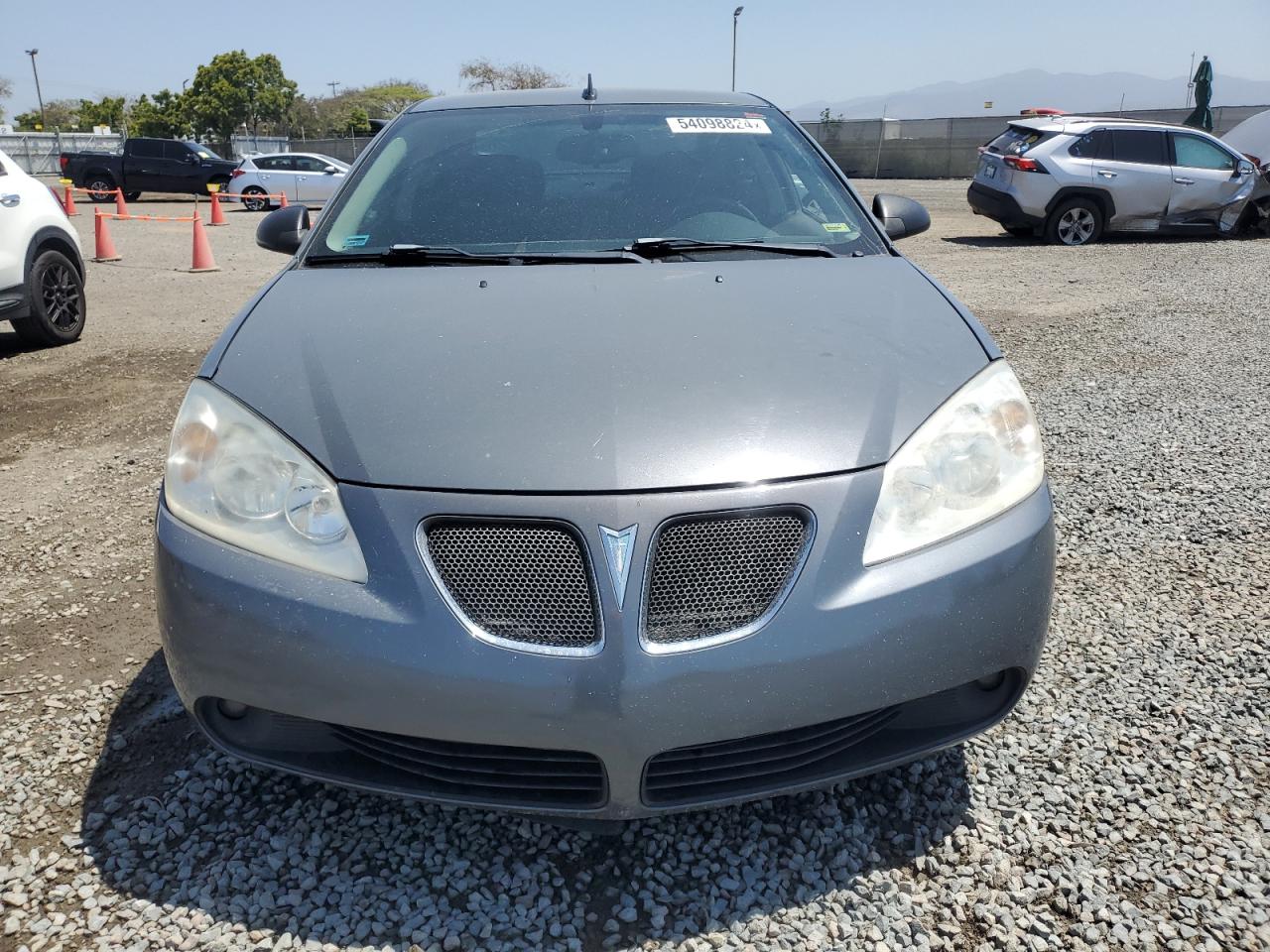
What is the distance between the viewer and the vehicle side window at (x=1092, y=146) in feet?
42.5

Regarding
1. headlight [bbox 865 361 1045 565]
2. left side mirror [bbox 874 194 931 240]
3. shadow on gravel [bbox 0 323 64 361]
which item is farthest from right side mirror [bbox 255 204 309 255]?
shadow on gravel [bbox 0 323 64 361]

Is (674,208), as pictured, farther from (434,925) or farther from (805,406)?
(434,925)

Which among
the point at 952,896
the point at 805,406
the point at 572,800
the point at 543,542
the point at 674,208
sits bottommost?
the point at 952,896

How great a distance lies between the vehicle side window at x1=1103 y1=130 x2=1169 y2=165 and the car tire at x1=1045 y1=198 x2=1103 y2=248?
0.74 m

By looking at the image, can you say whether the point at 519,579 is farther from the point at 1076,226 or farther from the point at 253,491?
the point at 1076,226

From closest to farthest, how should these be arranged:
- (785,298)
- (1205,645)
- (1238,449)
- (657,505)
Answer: (657,505) < (785,298) < (1205,645) < (1238,449)

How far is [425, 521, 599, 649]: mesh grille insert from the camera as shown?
68.1 inches


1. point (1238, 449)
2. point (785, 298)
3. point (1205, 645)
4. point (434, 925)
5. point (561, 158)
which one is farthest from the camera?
point (1238, 449)

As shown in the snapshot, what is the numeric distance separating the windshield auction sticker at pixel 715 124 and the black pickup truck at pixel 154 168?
24.9 meters

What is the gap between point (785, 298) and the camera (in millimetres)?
2412

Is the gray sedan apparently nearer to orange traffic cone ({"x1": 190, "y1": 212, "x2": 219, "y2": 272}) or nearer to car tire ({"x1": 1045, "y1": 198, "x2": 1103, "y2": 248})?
orange traffic cone ({"x1": 190, "y1": 212, "x2": 219, "y2": 272})

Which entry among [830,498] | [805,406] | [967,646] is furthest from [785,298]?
[967,646]

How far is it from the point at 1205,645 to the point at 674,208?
202 centimetres

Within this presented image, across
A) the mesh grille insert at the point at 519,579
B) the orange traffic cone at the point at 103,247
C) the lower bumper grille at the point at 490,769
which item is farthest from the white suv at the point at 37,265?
the orange traffic cone at the point at 103,247
